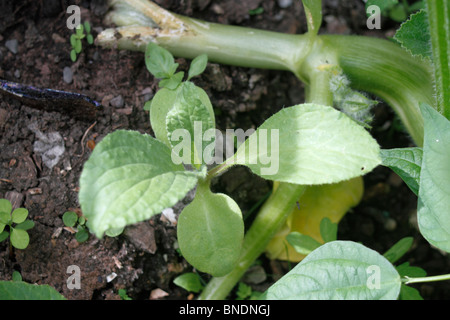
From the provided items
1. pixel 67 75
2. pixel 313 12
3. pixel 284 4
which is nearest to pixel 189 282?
pixel 67 75

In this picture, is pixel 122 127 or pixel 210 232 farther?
pixel 122 127

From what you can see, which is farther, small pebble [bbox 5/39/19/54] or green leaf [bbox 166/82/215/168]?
small pebble [bbox 5/39/19/54]

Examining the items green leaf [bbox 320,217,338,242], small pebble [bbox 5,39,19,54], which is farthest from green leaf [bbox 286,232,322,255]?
small pebble [bbox 5,39,19,54]

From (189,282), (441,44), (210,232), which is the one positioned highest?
(441,44)

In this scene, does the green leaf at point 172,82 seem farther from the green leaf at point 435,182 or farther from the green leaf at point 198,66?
the green leaf at point 435,182

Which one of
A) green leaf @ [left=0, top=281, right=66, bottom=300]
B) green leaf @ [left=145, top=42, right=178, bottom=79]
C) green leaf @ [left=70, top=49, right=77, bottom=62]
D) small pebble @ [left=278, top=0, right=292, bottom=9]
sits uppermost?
small pebble @ [left=278, top=0, right=292, bottom=9]

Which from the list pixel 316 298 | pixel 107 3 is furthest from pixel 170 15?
pixel 316 298

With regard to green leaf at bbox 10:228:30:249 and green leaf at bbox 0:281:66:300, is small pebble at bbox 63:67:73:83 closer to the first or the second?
green leaf at bbox 10:228:30:249

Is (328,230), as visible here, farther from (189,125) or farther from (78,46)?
(78,46)

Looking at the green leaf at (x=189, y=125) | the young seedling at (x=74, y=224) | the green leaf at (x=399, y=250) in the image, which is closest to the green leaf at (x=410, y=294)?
the green leaf at (x=399, y=250)
